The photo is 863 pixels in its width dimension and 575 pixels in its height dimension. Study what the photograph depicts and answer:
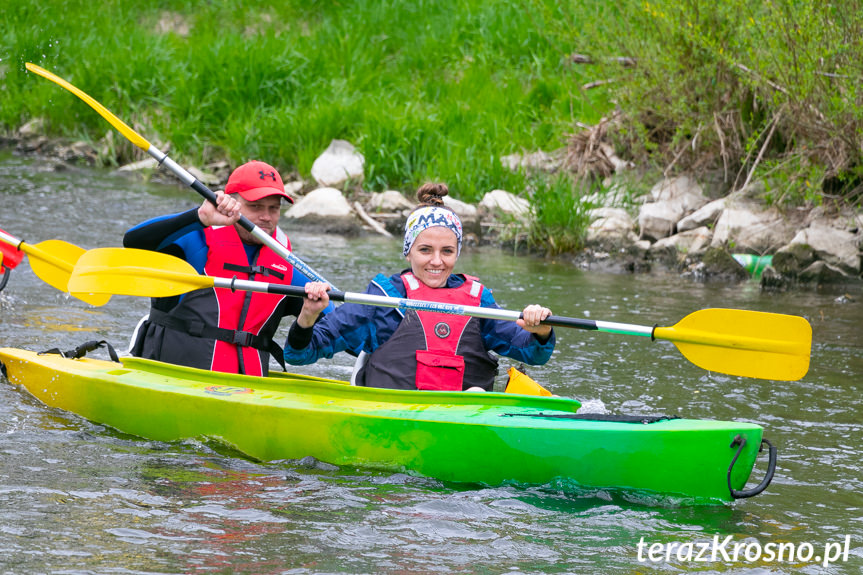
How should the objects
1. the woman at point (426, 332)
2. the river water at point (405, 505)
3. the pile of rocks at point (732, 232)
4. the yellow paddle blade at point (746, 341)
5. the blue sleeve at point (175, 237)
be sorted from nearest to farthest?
the river water at point (405, 505) < the yellow paddle blade at point (746, 341) < the woman at point (426, 332) < the blue sleeve at point (175, 237) < the pile of rocks at point (732, 232)

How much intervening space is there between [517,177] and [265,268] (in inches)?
216

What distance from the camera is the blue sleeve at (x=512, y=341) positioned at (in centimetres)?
396

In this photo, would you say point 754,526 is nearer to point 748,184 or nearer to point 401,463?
point 401,463

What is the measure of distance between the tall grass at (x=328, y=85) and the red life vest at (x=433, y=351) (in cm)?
553

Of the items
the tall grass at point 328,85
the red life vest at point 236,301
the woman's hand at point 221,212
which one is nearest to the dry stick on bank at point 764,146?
the tall grass at point 328,85

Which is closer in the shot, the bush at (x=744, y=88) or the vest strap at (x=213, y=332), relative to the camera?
the vest strap at (x=213, y=332)

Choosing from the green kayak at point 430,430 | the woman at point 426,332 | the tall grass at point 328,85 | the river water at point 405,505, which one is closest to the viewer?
the river water at point 405,505

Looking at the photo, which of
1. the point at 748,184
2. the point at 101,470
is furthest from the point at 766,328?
the point at 748,184

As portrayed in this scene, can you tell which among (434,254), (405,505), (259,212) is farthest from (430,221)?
(405,505)

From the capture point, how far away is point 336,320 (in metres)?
3.98

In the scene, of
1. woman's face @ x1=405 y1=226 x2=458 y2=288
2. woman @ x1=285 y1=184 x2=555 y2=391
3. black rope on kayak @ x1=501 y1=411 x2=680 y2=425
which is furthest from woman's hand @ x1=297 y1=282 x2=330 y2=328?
black rope on kayak @ x1=501 y1=411 x2=680 y2=425

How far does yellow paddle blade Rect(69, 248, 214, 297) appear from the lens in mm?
3998

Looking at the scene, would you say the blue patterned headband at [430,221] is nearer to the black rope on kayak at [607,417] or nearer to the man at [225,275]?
the man at [225,275]

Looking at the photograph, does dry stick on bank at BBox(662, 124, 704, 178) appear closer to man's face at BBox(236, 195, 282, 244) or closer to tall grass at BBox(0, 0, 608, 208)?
tall grass at BBox(0, 0, 608, 208)
